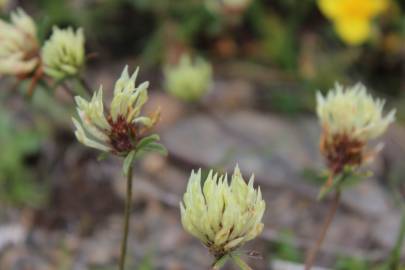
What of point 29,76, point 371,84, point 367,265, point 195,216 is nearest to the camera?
point 195,216

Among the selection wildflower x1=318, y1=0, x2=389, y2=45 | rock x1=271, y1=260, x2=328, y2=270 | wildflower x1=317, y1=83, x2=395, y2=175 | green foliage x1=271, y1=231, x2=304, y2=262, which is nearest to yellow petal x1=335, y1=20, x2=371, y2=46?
wildflower x1=318, y1=0, x2=389, y2=45

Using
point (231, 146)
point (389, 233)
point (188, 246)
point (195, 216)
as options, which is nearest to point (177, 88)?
point (231, 146)

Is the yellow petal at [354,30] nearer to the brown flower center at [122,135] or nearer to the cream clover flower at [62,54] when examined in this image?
the cream clover flower at [62,54]

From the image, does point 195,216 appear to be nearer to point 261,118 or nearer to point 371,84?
point 261,118

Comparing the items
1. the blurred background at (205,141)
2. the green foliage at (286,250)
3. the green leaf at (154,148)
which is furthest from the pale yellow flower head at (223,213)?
the green foliage at (286,250)

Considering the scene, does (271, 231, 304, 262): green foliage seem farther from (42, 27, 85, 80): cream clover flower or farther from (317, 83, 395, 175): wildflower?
(42, 27, 85, 80): cream clover flower

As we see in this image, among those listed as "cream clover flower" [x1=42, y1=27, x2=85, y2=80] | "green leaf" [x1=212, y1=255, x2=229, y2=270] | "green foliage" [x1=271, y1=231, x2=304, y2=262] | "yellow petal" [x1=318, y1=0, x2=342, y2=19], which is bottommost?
"green leaf" [x1=212, y1=255, x2=229, y2=270]

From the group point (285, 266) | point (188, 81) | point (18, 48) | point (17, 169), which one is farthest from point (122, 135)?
point (17, 169)
